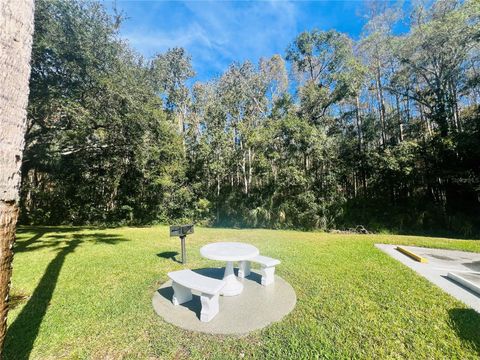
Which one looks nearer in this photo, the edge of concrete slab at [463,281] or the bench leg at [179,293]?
the bench leg at [179,293]

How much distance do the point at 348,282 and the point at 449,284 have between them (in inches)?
68.1

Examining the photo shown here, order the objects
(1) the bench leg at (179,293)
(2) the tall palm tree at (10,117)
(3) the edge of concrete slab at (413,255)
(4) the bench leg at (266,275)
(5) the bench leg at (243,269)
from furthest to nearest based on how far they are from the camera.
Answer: (3) the edge of concrete slab at (413,255)
(5) the bench leg at (243,269)
(4) the bench leg at (266,275)
(1) the bench leg at (179,293)
(2) the tall palm tree at (10,117)

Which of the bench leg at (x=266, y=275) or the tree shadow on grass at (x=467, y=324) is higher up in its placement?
the bench leg at (x=266, y=275)

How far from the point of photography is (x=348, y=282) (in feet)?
13.9

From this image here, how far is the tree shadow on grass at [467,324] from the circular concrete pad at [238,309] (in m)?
1.95

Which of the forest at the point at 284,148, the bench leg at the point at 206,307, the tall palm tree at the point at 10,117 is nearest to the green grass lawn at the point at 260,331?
the bench leg at the point at 206,307

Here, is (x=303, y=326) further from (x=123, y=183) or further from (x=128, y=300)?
(x=123, y=183)

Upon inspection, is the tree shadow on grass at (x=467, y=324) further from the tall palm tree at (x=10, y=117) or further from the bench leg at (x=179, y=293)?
the tall palm tree at (x=10, y=117)

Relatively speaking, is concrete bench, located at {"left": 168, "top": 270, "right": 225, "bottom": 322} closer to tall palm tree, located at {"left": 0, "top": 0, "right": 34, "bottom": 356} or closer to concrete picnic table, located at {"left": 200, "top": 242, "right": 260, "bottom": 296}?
concrete picnic table, located at {"left": 200, "top": 242, "right": 260, "bottom": 296}

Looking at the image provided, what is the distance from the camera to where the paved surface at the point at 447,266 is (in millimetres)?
3801

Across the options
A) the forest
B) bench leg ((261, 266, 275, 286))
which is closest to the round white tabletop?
bench leg ((261, 266, 275, 286))

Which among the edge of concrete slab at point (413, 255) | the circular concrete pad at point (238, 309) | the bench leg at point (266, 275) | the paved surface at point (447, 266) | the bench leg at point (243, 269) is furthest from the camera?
the edge of concrete slab at point (413, 255)

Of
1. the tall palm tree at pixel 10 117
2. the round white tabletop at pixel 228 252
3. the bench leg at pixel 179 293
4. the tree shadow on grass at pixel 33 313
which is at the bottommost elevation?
the tree shadow on grass at pixel 33 313

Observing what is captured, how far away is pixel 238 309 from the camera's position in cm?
332
